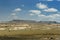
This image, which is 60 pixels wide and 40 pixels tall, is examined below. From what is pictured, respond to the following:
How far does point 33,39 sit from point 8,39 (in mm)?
4553

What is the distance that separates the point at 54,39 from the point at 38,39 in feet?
9.60

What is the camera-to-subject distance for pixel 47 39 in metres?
35.0

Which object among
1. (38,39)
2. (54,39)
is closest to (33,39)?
(38,39)

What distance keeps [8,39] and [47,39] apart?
7084 millimetres

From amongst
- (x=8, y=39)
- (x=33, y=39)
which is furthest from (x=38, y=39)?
(x=8, y=39)

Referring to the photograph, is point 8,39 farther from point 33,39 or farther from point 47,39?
point 47,39

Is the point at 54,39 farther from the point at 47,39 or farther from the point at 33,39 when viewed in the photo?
the point at 33,39

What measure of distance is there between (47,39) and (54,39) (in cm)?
123

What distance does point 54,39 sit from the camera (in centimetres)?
3500

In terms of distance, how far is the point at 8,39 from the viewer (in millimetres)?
36125

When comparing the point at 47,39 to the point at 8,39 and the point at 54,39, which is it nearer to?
the point at 54,39

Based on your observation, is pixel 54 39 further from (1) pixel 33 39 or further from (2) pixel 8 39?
(2) pixel 8 39

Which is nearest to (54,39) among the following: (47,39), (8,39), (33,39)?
(47,39)

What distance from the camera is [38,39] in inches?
1414
